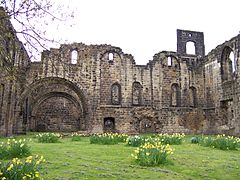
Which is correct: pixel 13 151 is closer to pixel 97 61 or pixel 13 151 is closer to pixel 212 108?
pixel 97 61

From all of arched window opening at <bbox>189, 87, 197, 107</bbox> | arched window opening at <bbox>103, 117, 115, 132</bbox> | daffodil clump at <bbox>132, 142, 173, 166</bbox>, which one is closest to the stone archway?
arched window opening at <bbox>103, 117, 115, 132</bbox>

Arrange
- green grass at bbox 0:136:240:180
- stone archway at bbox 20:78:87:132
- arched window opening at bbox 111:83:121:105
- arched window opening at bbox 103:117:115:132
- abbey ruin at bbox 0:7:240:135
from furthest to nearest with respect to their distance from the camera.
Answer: stone archway at bbox 20:78:87:132
arched window opening at bbox 111:83:121:105
arched window opening at bbox 103:117:115:132
abbey ruin at bbox 0:7:240:135
green grass at bbox 0:136:240:180

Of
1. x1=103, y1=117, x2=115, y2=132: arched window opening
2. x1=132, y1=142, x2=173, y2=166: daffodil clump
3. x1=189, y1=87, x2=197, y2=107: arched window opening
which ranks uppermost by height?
x1=189, y1=87, x2=197, y2=107: arched window opening

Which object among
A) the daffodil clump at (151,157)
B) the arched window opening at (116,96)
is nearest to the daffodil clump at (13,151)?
the daffodil clump at (151,157)

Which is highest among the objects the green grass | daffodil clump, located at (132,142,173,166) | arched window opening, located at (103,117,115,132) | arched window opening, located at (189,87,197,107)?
arched window opening, located at (189,87,197,107)

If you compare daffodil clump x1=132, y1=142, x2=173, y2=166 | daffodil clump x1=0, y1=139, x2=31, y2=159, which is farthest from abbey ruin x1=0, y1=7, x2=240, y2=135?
daffodil clump x1=132, y1=142, x2=173, y2=166

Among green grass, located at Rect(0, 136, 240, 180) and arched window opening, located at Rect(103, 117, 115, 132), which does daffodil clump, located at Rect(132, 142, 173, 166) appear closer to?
green grass, located at Rect(0, 136, 240, 180)

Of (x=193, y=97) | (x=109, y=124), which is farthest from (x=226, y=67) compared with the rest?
(x=109, y=124)

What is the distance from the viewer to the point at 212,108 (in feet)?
75.1

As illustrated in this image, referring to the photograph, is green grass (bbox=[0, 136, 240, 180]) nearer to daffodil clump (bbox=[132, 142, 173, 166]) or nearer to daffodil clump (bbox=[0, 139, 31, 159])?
daffodil clump (bbox=[132, 142, 173, 166])

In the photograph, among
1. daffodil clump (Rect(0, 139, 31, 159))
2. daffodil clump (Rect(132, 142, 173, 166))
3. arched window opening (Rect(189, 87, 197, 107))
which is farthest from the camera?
arched window opening (Rect(189, 87, 197, 107))

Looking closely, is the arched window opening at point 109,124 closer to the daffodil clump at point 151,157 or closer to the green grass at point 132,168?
the green grass at point 132,168

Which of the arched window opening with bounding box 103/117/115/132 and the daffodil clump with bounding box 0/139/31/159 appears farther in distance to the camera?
the arched window opening with bounding box 103/117/115/132

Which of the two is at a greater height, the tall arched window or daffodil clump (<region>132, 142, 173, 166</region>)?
the tall arched window
